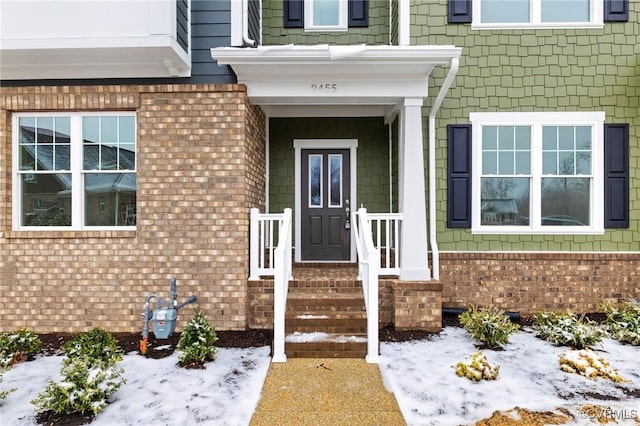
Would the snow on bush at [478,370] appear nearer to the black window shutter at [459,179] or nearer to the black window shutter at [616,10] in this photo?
the black window shutter at [459,179]

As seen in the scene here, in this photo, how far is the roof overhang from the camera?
4.38 meters

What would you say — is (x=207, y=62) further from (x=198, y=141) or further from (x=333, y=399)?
(x=333, y=399)

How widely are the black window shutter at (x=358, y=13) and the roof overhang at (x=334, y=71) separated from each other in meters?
2.04

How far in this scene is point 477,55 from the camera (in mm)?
5504

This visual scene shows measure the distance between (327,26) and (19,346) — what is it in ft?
20.1

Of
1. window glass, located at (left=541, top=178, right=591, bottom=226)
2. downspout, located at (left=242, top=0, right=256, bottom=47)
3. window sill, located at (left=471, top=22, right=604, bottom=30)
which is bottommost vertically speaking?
window glass, located at (left=541, top=178, right=591, bottom=226)

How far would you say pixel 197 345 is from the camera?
3.82m

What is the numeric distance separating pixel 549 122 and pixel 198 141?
16.3 ft

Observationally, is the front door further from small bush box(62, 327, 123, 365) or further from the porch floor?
small bush box(62, 327, 123, 365)

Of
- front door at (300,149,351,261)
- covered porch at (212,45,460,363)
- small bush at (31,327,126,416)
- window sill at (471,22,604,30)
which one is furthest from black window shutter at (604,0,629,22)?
small bush at (31,327,126,416)

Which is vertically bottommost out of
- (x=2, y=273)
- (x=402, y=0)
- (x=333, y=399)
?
(x=333, y=399)

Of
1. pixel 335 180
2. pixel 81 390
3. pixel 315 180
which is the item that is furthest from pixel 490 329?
pixel 81 390

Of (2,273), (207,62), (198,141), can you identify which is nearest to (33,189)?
(2,273)

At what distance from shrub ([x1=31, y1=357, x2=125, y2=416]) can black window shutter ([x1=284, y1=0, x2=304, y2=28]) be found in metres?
5.64
